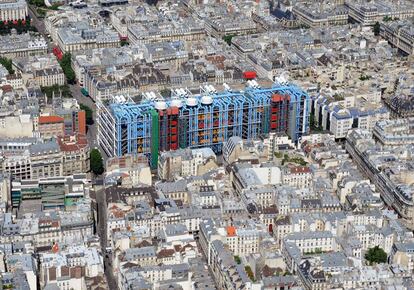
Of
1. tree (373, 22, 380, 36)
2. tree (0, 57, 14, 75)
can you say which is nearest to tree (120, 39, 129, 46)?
tree (0, 57, 14, 75)

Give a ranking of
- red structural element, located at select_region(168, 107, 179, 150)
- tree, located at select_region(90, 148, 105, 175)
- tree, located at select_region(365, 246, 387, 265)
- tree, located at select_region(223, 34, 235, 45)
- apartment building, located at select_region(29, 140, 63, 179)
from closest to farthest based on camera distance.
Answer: tree, located at select_region(365, 246, 387, 265) → apartment building, located at select_region(29, 140, 63, 179) → tree, located at select_region(90, 148, 105, 175) → red structural element, located at select_region(168, 107, 179, 150) → tree, located at select_region(223, 34, 235, 45)

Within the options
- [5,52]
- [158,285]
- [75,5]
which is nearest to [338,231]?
[158,285]

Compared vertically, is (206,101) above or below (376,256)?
above

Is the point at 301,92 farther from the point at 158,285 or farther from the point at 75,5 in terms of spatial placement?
the point at 75,5

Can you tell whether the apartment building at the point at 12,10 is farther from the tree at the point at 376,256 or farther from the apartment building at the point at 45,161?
the tree at the point at 376,256

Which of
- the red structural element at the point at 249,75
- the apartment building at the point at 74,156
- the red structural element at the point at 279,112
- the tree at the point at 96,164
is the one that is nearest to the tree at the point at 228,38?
the red structural element at the point at 249,75

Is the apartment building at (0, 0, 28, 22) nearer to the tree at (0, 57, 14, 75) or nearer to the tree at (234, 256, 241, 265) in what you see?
the tree at (0, 57, 14, 75)

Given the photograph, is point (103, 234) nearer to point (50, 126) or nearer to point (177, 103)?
point (50, 126)

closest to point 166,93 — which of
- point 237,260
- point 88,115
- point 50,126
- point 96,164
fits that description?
point 88,115
